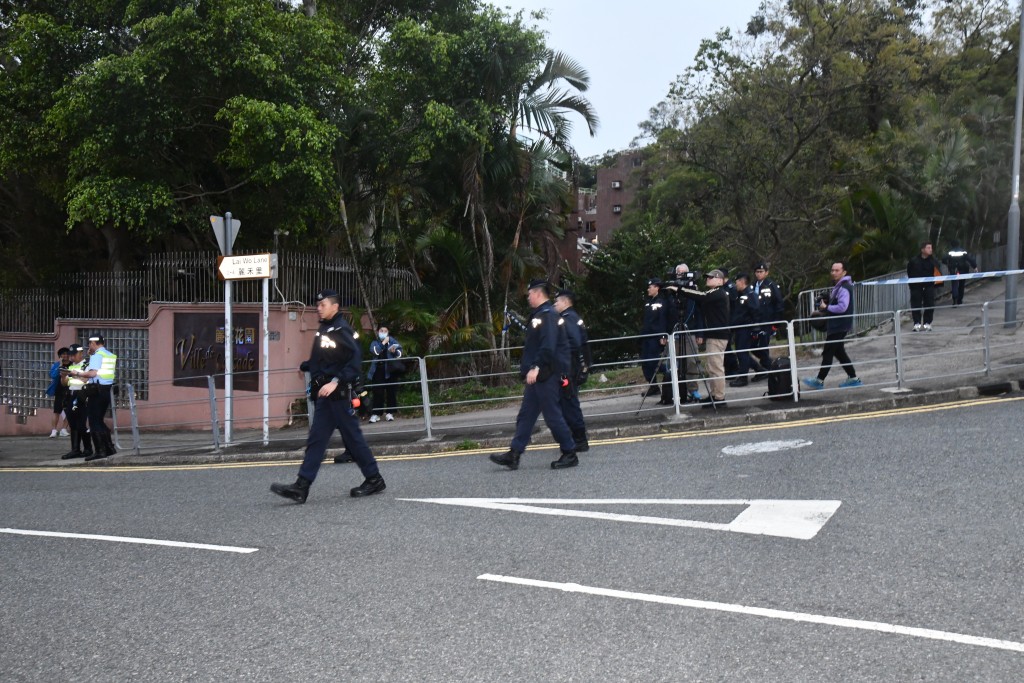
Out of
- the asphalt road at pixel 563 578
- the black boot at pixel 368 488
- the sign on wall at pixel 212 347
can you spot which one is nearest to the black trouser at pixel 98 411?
the sign on wall at pixel 212 347

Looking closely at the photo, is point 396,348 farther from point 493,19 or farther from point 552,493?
point 552,493

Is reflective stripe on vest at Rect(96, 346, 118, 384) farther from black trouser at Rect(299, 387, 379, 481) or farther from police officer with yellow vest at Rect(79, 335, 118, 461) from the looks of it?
black trouser at Rect(299, 387, 379, 481)

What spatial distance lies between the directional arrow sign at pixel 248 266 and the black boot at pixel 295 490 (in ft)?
18.8

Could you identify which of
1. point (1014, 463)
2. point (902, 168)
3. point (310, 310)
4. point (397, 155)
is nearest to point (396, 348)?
point (310, 310)

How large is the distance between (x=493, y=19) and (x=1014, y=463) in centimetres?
1398

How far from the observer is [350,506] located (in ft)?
29.6

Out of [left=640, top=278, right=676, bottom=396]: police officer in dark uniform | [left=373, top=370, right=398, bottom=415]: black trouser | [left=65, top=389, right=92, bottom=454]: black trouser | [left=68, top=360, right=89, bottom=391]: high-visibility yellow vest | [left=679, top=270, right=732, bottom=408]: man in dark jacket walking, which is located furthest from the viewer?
[left=373, top=370, right=398, bottom=415]: black trouser

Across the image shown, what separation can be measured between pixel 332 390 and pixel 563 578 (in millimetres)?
3583

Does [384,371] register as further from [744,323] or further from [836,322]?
[836,322]

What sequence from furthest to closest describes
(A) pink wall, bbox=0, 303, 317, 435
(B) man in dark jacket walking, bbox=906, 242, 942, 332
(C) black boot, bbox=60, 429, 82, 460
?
(A) pink wall, bbox=0, 303, 317, 435 < (B) man in dark jacket walking, bbox=906, 242, 942, 332 < (C) black boot, bbox=60, 429, 82, 460

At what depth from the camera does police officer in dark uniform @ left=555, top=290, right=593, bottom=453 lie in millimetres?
10828

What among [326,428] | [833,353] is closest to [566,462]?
[326,428]

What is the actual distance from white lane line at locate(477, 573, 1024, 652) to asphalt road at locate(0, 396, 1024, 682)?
18mm

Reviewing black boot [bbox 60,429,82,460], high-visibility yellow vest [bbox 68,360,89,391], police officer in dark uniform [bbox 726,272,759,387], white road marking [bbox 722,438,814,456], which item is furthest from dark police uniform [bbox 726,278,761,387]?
black boot [bbox 60,429,82,460]
